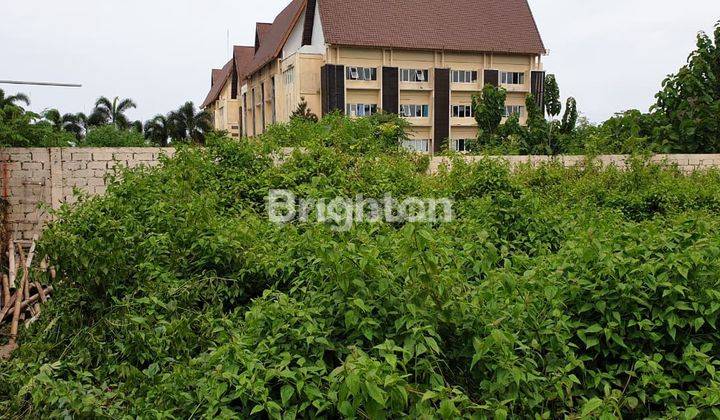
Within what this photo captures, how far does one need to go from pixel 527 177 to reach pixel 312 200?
17.8 feet

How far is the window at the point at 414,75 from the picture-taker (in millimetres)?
25578

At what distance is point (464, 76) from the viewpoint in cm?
2658

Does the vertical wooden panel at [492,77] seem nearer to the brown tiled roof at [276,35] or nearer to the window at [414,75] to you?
the window at [414,75]

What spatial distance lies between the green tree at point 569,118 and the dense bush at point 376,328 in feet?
49.2

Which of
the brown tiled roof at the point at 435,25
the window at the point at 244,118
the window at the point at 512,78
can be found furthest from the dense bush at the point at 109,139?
the window at the point at 512,78

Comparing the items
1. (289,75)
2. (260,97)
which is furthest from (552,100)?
(260,97)

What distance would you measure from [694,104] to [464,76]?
13631 millimetres

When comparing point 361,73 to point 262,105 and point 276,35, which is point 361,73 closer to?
point 276,35

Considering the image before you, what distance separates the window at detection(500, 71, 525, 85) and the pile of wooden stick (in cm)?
2191

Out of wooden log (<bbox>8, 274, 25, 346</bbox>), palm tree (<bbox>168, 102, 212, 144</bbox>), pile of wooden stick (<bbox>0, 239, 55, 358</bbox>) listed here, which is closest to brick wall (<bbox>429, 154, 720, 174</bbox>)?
pile of wooden stick (<bbox>0, 239, 55, 358</bbox>)

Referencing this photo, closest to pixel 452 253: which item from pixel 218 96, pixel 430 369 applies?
pixel 430 369

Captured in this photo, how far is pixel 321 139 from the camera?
26.2ft

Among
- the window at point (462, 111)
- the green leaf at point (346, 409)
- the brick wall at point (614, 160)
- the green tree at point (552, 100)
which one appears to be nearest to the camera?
the green leaf at point (346, 409)

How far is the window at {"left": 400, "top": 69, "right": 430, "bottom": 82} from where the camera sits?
25.6 metres
